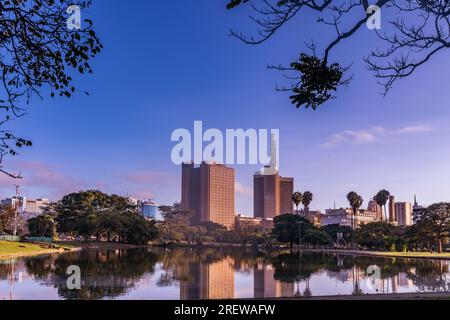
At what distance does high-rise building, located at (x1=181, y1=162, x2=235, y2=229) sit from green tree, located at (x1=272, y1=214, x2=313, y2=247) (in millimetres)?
30822

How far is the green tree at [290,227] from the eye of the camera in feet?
253

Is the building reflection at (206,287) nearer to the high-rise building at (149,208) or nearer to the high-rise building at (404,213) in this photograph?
the high-rise building at (149,208)

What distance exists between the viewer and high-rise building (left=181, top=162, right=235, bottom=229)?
363ft

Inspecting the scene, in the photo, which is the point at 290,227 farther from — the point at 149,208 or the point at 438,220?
the point at 149,208

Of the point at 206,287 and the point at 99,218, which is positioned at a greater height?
the point at 99,218

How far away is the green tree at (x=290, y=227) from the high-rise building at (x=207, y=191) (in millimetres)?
30822

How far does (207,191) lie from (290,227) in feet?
148

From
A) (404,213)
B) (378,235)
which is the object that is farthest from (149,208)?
(404,213)

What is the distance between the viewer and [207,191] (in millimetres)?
120562

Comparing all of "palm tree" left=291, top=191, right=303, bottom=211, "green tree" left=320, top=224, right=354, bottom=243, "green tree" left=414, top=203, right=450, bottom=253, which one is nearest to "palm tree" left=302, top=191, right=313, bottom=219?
"palm tree" left=291, top=191, right=303, bottom=211

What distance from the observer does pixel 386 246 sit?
64.6 metres

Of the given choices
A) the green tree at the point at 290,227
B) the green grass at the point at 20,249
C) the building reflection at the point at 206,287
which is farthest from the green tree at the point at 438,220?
the green grass at the point at 20,249

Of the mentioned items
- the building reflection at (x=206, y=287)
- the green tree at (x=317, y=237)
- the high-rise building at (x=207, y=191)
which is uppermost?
the high-rise building at (x=207, y=191)
